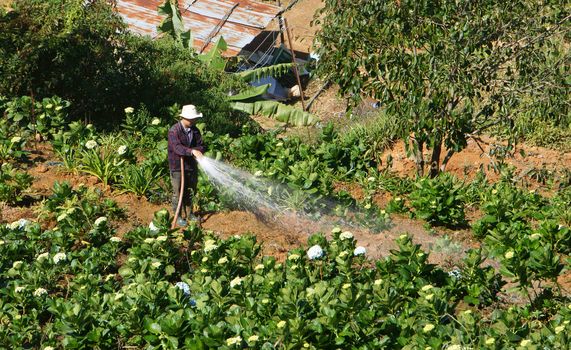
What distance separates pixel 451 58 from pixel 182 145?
3.07 metres

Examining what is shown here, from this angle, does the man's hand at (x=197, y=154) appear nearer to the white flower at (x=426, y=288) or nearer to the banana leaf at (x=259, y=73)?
the white flower at (x=426, y=288)

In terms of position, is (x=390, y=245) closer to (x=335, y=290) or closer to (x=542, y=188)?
(x=335, y=290)

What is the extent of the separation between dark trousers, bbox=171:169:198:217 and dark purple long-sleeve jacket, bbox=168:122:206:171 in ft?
0.24

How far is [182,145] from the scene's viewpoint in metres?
10.3

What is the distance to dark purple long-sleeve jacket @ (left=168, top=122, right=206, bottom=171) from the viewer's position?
10.2 meters

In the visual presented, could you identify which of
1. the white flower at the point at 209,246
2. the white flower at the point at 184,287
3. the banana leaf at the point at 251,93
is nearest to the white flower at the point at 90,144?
the white flower at the point at 209,246

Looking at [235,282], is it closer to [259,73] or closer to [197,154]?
[197,154]

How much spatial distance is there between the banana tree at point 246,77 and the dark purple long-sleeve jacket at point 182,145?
6.34 metres

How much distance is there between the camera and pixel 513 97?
11.6 m

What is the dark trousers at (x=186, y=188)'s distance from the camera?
1052 centimetres

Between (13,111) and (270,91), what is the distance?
24.3 ft

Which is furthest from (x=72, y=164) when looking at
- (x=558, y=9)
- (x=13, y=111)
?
(x=558, y=9)

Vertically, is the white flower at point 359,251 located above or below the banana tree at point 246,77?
above

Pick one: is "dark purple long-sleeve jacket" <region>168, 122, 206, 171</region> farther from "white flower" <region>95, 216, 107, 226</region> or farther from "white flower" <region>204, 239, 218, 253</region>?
"white flower" <region>204, 239, 218, 253</region>
